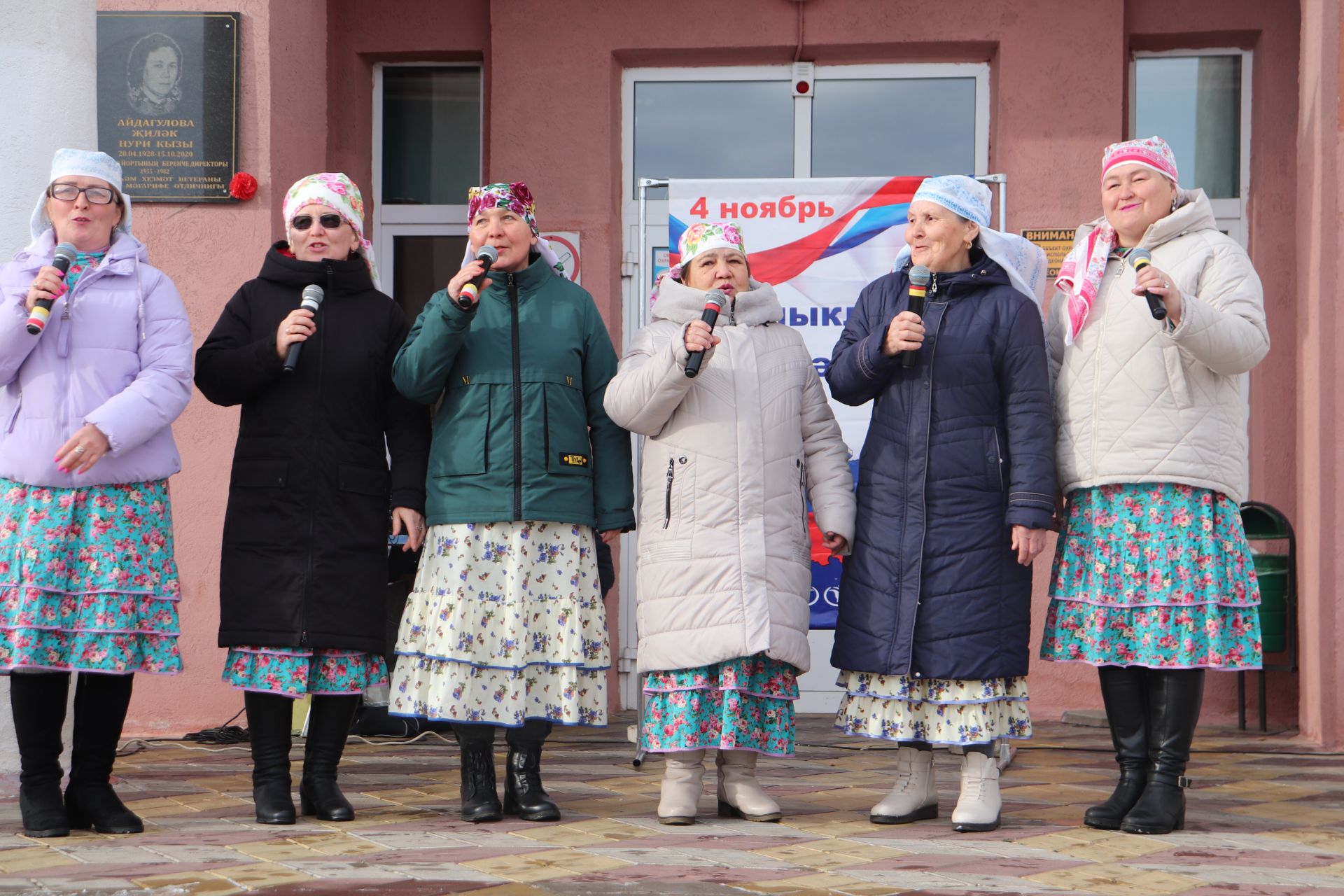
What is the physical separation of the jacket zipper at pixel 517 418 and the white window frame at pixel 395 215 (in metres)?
3.53

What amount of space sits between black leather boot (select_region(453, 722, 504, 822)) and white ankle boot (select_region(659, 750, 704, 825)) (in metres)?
0.46

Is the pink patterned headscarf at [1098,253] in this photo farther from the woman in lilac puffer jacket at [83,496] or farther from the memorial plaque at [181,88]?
the memorial plaque at [181,88]

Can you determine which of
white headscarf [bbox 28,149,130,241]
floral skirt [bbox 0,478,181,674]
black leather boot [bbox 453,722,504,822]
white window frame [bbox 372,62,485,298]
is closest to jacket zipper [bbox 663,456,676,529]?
black leather boot [bbox 453,722,504,822]

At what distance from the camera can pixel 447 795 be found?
16.2 ft

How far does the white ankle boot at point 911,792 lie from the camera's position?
14.4 feet

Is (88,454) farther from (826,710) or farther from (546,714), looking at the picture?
(826,710)

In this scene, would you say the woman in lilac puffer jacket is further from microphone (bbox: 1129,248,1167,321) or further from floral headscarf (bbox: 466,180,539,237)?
microphone (bbox: 1129,248,1167,321)

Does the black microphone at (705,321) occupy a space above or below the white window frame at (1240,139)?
below

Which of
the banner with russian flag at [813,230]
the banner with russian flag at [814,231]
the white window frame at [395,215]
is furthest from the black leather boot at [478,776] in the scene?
the white window frame at [395,215]

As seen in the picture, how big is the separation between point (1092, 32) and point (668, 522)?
163 inches

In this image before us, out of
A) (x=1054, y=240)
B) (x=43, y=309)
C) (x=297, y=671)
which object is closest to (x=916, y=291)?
(x=297, y=671)

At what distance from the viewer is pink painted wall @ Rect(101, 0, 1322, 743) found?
6.70 meters

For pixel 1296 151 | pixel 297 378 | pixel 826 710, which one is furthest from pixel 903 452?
pixel 1296 151

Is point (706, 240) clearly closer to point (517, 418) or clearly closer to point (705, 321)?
point (705, 321)
